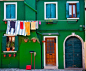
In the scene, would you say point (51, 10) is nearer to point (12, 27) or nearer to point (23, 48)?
point (12, 27)

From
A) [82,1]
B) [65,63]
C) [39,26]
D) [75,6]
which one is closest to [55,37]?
[39,26]

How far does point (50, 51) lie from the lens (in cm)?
1118

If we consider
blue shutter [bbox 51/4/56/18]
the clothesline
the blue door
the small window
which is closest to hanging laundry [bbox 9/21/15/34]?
the clothesline

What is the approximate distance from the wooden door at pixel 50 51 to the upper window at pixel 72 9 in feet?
8.43

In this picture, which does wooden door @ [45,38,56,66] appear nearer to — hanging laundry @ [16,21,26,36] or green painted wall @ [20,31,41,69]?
green painted wall @ [20,31,41,69]

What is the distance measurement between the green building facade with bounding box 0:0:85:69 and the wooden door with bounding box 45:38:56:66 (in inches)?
5.4

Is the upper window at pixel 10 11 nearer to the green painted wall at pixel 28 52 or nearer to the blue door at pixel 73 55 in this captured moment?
the green painted wall at pixel 28 52

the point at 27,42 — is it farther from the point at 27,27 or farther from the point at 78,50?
the point at 78,50

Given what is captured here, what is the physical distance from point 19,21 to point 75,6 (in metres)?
5.09

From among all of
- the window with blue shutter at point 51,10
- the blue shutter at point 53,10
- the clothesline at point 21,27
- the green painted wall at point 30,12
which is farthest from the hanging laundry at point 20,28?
the blue shutter at point 53,10

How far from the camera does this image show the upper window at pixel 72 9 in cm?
1073

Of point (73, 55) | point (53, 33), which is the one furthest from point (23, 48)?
point (73, 55)

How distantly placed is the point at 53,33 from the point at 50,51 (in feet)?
5.53

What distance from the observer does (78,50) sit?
1087 cm
